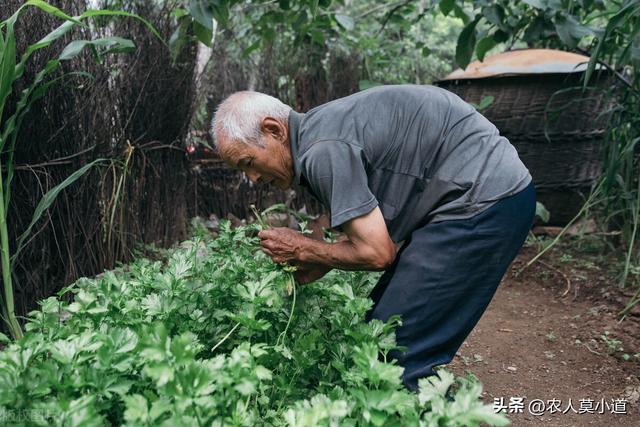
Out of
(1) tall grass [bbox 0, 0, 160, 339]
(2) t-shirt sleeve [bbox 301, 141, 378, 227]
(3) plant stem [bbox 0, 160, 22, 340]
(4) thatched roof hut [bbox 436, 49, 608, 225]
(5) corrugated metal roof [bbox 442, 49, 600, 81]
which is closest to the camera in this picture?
(2) t-shirt sleeve [bbox 301, 141, 378, 227]

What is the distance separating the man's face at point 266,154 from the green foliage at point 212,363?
326 mm

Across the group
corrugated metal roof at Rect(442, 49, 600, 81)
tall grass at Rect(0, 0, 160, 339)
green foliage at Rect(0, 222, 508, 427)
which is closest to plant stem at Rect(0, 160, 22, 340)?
tall grass at Rect(0, 0, 160, 339)

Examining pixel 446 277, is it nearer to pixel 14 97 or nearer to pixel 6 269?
pixel 6 269

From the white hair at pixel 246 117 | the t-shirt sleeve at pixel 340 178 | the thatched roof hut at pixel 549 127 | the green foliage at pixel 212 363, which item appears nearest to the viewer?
the green foliage at pixel 212 363

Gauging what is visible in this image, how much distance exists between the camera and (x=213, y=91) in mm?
4922

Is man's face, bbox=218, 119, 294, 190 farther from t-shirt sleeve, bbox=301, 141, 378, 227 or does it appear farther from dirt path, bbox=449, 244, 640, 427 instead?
dirt path, bbox=449, 244, 640, 427

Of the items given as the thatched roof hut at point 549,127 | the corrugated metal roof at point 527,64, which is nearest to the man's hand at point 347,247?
the corrugated metal roof at point 527,64

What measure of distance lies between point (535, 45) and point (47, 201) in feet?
16.8

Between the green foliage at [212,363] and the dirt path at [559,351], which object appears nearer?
the green foliage at [212,363]

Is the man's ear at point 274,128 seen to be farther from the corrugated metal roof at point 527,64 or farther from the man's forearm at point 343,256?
the corrugated metal roof at point 527,64

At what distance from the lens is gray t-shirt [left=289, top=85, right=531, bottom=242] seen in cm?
196

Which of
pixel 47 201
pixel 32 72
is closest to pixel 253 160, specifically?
pixel 47 201

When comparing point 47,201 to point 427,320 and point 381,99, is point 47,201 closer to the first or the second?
point 381,99

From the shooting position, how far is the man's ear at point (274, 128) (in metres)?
1.96
